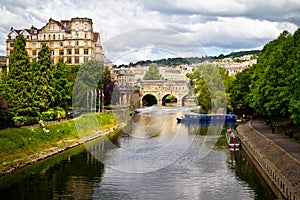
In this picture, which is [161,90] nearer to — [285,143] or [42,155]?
[42,155]

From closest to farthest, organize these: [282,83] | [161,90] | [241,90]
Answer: [282,83] < [241,90] < [161,90]

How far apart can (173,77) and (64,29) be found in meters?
43.1

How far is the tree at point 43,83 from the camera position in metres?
45.3

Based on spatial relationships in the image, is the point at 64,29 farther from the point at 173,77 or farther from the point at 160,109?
the point at 173,77

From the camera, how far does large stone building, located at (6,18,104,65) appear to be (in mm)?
89062

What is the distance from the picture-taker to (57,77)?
54.3 meters

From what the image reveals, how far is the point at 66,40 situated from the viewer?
89.6 metres

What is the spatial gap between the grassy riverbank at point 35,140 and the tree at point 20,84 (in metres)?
2.57

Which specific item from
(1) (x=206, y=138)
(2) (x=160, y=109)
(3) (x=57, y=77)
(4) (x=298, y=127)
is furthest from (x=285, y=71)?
(2) (x=160, y=109)

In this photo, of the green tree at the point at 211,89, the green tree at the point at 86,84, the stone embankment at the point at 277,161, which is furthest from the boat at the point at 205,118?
the stone embankment at the point at 277,161

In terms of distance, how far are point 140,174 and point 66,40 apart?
63.4m

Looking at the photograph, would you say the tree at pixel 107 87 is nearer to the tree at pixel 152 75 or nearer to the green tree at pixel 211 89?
the green tree at pixel 211 89

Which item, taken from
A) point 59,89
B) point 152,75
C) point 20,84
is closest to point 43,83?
point 20,84

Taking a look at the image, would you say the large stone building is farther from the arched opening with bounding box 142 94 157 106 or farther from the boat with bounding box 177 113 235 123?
the arched opening with bounding box 142 94 157 106
